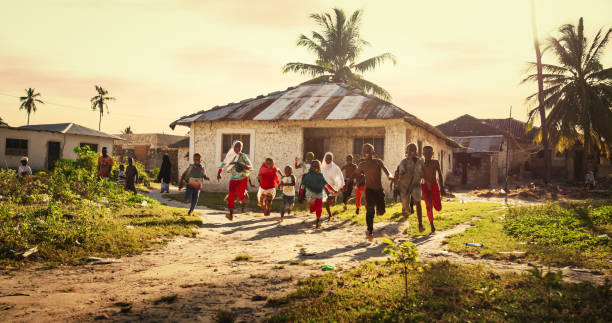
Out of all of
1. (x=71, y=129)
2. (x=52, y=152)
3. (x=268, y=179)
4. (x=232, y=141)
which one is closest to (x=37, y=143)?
(x=52, y=152)

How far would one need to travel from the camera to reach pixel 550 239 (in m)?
6.55

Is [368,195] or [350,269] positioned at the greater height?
[368,195]

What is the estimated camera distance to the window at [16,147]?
2628 cm

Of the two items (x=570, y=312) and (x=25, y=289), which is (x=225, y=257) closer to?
(x=25, y=289)

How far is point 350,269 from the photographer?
5.05m

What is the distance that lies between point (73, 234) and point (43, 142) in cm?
2676

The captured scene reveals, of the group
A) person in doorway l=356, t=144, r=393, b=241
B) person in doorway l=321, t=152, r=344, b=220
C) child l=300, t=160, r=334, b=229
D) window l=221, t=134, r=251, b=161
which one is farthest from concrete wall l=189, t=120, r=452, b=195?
person in doorway l=356, t=144, r=393, b=241

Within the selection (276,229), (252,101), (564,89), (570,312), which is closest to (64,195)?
(276,229)

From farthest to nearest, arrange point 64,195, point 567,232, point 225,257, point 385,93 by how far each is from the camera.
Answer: point 385,93
point 64,195
point 567,232
point 225,257

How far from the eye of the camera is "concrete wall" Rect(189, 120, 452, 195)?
15805mm

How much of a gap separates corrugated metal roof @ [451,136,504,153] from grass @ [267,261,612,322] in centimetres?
2662

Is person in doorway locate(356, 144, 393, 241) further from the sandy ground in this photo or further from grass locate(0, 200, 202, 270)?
grass locate(0, 200, 202, 270)

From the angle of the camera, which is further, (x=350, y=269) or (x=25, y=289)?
(x=350, y=269)

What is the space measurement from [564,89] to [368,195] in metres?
23.8
